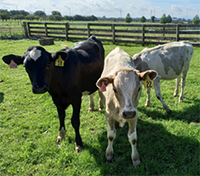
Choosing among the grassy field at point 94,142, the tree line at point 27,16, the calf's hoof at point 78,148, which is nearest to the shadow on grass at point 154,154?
the grassy field at point 94,142

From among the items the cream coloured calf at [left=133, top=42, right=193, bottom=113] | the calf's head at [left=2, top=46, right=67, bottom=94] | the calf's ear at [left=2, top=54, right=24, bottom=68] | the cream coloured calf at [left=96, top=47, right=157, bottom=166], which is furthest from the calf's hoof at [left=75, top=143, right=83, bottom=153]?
the cream coloured calf at [left=133, top=42, right=193, bottom=113]

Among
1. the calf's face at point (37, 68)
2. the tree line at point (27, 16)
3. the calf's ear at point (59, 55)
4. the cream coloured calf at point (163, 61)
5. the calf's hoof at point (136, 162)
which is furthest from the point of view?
the tree line at point (27, 16)

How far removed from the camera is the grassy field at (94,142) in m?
3.07

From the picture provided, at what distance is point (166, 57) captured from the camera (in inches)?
192

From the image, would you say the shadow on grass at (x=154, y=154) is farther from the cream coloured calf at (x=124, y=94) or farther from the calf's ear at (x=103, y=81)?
the calf's ear at (x=103, y=81)

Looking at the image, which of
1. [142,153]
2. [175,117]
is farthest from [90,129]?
[175,117]

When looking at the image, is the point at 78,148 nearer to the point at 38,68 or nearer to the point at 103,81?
the point at 103,81

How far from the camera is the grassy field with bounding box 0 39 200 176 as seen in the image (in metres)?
3.07

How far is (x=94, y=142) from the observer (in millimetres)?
3760

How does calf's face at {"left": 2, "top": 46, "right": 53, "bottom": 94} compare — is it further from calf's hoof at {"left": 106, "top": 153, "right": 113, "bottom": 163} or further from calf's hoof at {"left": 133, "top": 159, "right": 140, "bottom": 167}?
calf's hoof at {"left": 133, "top": 159, "right": 140, "bottom": 167}

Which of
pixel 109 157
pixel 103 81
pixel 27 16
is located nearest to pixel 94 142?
pixel 109 157

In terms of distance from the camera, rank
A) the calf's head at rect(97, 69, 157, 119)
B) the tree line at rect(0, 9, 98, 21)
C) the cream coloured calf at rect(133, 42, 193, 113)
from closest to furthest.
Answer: the calf's head at rect(97, 69, 157, 119), the cream coloured calf at rect(133, 42, 193, 113), the tree line at rect(0, 9, 98, 21)

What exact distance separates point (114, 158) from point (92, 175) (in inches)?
21.6

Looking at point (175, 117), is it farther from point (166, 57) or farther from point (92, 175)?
point (92, 175)
